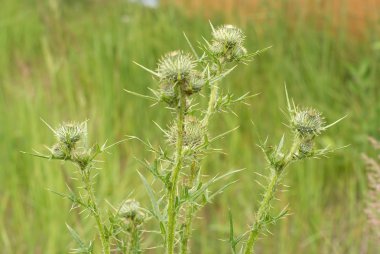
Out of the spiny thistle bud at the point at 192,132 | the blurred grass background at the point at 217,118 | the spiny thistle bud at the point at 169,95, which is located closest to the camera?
the spiny thistle bud at the point at 169,95

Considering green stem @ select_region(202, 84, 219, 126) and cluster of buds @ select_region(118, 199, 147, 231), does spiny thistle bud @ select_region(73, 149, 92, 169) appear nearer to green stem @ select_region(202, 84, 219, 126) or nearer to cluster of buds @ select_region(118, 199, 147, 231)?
cluster of buds @ select_region(118, 199, 147, 231)

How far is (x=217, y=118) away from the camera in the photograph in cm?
396

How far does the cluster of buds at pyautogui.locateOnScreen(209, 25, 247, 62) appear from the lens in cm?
142

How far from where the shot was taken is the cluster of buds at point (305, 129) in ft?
4.55

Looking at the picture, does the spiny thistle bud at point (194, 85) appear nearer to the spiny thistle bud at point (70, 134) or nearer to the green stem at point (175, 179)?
the green stem at point (175, 179)

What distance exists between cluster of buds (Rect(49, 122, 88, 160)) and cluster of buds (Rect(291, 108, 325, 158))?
0.44 m

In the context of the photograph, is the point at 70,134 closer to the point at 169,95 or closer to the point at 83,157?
the point at 83,157

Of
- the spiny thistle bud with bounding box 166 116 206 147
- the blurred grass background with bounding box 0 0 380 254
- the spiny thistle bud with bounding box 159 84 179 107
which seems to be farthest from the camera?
the blurred grass background with bounding box 0 0 380 254

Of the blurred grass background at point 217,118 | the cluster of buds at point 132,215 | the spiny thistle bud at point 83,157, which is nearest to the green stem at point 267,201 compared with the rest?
the cluster of buds at point 132,215

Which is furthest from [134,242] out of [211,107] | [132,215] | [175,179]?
[211,107]

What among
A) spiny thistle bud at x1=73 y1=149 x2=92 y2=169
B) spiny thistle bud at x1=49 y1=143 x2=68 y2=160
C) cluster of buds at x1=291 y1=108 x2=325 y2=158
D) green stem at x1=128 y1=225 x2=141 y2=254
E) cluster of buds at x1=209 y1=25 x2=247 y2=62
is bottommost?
green stem at x1=128 y1=225 x2=141 y2=254

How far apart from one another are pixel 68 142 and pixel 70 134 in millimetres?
17

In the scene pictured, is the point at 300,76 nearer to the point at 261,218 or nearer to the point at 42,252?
the point at 42,252

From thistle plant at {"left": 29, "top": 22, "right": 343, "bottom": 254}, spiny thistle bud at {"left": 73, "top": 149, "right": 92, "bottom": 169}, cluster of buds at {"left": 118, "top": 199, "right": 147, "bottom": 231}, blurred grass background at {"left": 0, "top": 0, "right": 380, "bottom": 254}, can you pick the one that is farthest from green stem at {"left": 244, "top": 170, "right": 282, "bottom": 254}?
blurred grass background at {"left": 0, "top": 0, "right": 380, "bottom": 254}
